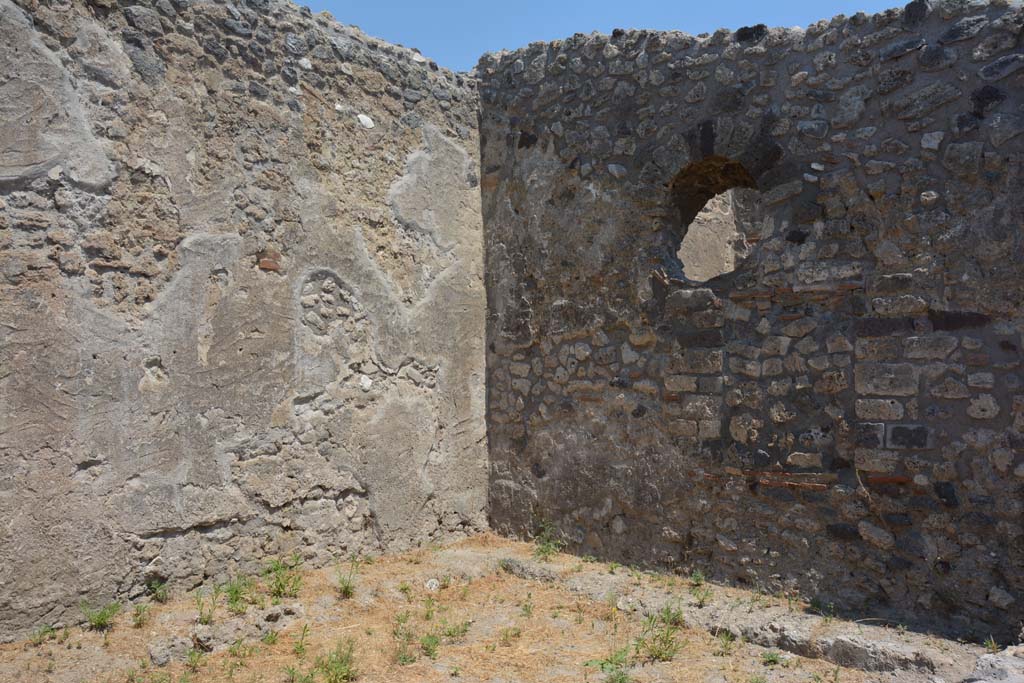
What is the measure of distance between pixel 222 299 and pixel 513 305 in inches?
71.8

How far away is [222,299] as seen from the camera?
4.08 metres

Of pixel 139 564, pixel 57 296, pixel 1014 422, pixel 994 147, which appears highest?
pixel 994 147

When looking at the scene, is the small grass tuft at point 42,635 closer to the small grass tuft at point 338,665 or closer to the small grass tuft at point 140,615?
the small grass tuft at point 140,615

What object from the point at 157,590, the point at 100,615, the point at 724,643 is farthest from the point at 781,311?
the point at 100,615

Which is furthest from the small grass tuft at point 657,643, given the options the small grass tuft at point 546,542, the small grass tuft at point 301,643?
the small grass tuft at point 301,643

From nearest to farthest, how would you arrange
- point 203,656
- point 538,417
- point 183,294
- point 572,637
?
point 203,656, point 572,637, point 183,294, point 538,417

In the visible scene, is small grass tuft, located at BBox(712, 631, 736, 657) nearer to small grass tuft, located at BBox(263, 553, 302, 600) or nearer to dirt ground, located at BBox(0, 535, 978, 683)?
dirt ground, located at BBox(0, 535, 978, 683)

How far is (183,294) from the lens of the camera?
13.0 ft

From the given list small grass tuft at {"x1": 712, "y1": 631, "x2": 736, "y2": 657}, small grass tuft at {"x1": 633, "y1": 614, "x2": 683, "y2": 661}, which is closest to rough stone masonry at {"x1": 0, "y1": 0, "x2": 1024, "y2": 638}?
small grass tuft at {"x1": 712, "y1": 631, "x2": 736, "y2": 657}

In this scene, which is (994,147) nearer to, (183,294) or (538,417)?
(538,417)

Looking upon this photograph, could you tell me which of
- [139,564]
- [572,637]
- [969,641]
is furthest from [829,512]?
[139,564]

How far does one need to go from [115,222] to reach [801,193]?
322cm

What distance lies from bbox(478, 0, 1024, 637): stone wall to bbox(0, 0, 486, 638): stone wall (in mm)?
499

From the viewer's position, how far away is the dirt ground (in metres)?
3.26
